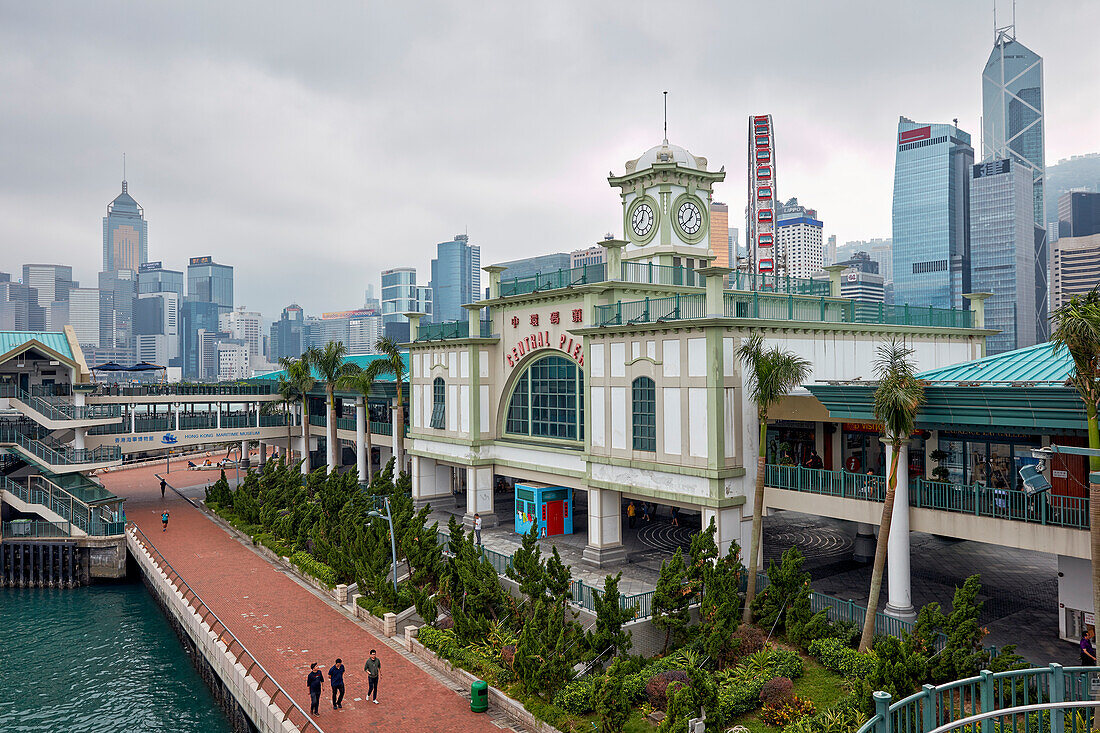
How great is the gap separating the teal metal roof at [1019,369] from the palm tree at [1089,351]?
10.3 ft

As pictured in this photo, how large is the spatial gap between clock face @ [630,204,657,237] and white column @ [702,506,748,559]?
1761 cm

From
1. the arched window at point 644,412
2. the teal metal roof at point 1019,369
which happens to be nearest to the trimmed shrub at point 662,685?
the arched window at point 644,412

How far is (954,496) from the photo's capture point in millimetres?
A: 23172

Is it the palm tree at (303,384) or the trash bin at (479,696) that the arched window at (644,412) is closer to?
the trash bin at (479,696)

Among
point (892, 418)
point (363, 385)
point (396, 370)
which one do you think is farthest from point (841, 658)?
point (363, 385)

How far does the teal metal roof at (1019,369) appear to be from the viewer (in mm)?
21141

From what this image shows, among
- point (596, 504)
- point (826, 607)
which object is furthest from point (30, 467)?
point (826, 607)

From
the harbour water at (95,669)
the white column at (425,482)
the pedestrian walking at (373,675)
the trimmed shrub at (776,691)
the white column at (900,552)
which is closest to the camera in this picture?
the trimmed shrub at (776,691)

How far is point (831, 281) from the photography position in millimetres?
38375

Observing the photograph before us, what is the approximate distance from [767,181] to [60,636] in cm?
4764

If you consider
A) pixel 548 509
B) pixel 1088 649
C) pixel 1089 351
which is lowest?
pixel 1088 649

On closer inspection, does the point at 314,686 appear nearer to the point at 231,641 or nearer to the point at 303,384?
the point at 231,641

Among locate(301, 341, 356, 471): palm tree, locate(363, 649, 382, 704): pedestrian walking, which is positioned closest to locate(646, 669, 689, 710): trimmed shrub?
locate(363, 649, 382, 704): pedestrian walking

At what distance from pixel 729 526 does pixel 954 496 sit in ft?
26.5
